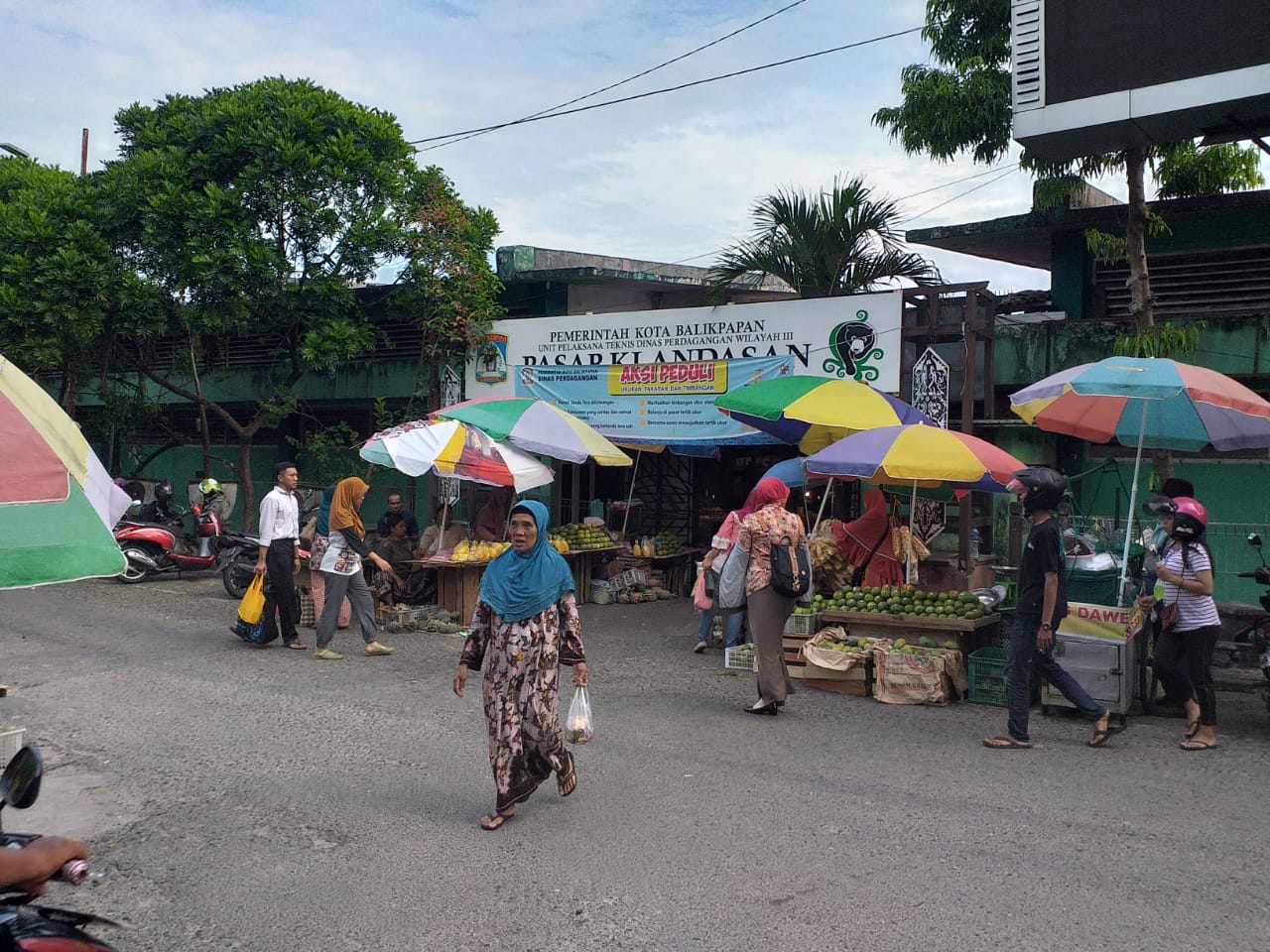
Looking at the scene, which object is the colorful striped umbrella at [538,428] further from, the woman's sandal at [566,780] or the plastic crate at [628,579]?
the woman's sandal at [566,780]

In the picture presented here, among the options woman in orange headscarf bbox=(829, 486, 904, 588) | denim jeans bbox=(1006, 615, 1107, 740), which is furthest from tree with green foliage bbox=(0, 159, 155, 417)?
denim jeans bbox=(1006, 615, 1107, 740)

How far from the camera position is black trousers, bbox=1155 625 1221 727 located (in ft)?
23.1

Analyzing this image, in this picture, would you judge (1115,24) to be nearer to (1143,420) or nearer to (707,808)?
(1143,420)

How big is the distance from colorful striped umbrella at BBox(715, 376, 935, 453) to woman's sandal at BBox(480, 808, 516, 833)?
5514 mm

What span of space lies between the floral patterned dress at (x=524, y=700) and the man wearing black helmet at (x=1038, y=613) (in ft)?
9.97

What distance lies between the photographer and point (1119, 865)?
485 centimetres

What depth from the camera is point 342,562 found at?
32.3 ft

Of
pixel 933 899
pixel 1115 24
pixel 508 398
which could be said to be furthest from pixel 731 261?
pixel 933 899

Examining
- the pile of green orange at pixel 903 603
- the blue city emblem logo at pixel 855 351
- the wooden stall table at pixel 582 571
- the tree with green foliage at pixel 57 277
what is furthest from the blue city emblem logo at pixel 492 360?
the pile of green orange at pixel 903 603

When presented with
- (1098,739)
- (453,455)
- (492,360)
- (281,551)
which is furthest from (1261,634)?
(492,360)

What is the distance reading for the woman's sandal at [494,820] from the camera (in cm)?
536

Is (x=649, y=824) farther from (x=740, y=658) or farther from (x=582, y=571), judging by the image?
(x=582, y=571)

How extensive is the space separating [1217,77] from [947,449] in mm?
5025

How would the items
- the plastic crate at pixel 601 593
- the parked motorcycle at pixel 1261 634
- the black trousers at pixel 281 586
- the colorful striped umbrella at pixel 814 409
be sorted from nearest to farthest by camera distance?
the parked motorcycle at pixel 1261 634 → the colorful striped umbrella at pixel 814 409 → the black trousers at pixel 281 586 → the plastic crate at pixel 601 593
